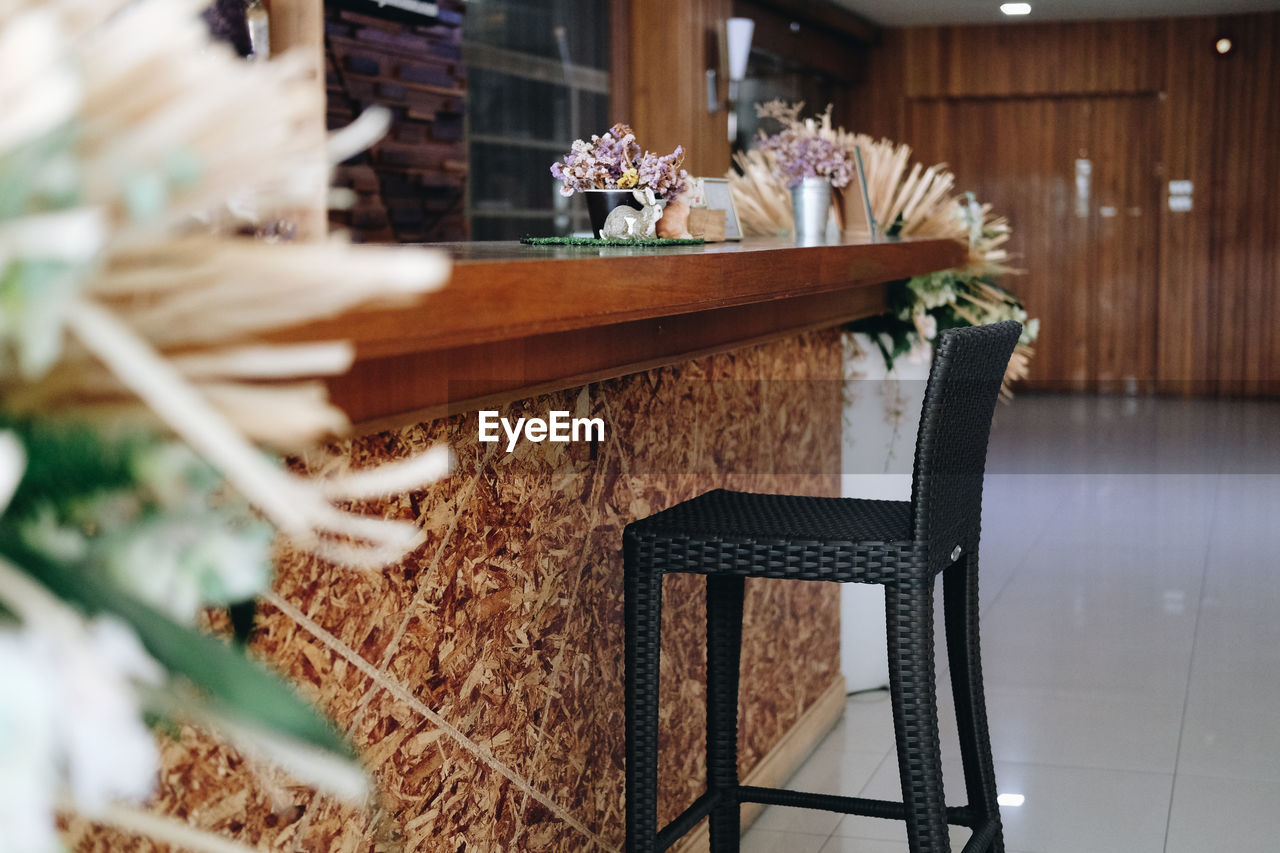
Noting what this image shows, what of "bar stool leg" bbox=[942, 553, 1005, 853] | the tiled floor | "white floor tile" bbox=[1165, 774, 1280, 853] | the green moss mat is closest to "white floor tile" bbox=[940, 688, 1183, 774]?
the tiled floor

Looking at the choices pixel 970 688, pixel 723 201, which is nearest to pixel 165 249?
pixel 970 688

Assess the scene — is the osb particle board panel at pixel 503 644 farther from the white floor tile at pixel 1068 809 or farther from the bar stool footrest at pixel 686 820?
the white floor tile at pixel 1068 809

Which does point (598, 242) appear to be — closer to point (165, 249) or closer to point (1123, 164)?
point (165, 249)

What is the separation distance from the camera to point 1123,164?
32.6 ft

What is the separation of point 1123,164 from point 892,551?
8.86 meters

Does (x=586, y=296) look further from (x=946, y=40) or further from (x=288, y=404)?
(x=946, y=40)

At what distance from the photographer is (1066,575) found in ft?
16.6

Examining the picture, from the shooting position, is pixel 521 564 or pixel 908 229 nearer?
pixel 521 564

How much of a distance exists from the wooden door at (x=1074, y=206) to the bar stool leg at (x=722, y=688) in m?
8.38

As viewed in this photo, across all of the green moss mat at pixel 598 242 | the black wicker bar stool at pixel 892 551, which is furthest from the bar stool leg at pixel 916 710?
the green moss mat at pixel 598 242

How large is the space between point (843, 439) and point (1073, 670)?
3.22 feet

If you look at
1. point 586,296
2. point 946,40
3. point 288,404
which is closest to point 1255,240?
point 946,40

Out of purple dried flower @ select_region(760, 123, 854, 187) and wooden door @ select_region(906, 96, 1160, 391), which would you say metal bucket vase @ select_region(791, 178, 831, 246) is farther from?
wooden door @ select_region(906, 96, 1160, 391)

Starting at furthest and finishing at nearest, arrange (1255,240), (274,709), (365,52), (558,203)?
(1255,240)
(558,203)
(365,52)
(274,709)
